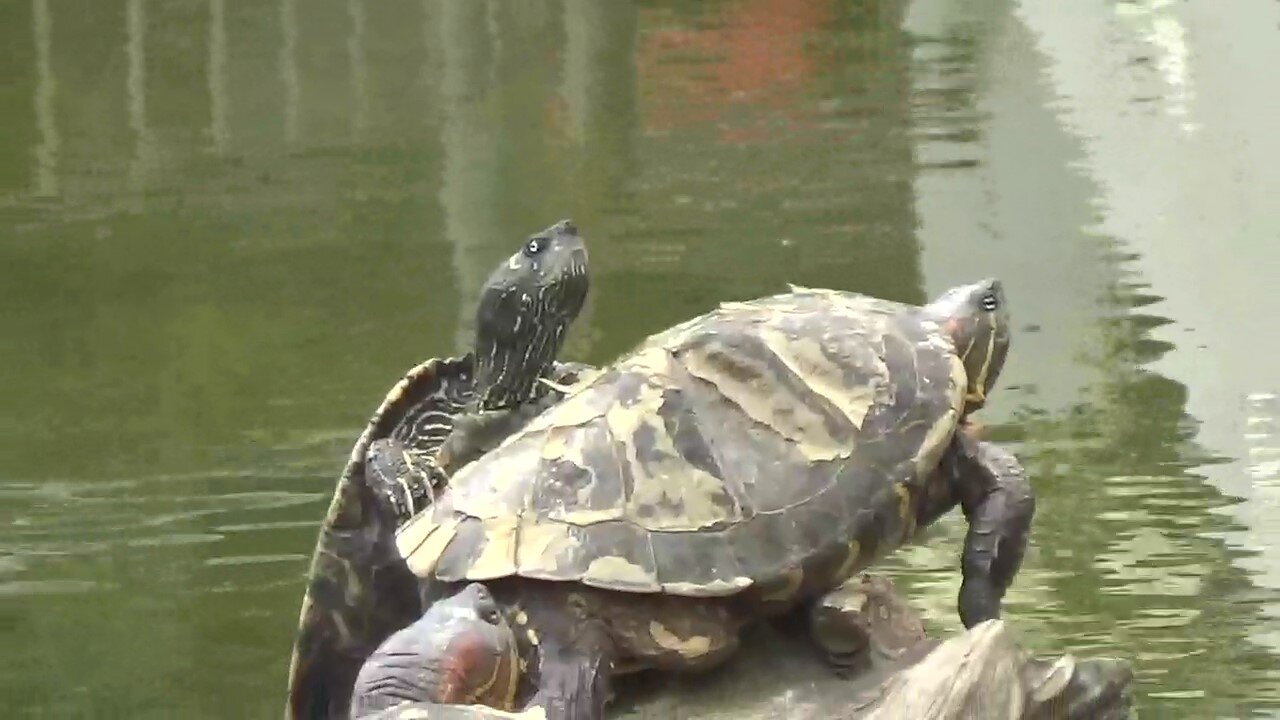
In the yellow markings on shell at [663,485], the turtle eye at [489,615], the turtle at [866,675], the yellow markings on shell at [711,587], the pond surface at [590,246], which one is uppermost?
the yellow markings on shell at [663,485]

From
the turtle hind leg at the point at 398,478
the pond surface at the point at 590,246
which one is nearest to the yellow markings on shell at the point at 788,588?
the turtle hind leg at the point at 398,478

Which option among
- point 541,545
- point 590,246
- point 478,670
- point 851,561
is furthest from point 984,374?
point 590,246

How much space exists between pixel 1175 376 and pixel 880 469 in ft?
6.05

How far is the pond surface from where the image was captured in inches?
100

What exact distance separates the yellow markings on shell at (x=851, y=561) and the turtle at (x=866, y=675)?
3cm

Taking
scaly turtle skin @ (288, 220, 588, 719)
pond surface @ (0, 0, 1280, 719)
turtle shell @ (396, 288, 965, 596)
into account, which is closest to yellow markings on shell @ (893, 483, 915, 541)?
turtle shell @ (396, 288, 965, 596)

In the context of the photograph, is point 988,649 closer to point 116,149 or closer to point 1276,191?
point 1276,191

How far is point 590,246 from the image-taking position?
4.05 metres

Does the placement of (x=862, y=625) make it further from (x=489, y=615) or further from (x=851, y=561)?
(x=489, y=615)

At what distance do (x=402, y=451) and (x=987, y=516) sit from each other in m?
0.53

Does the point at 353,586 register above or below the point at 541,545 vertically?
below

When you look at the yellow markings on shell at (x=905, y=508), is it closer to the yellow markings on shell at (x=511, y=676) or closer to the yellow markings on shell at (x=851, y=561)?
the yellow markings on shell at (x=851, y=561)

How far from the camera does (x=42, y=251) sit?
4270mm

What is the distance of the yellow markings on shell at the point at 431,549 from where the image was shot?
59.3 inches
